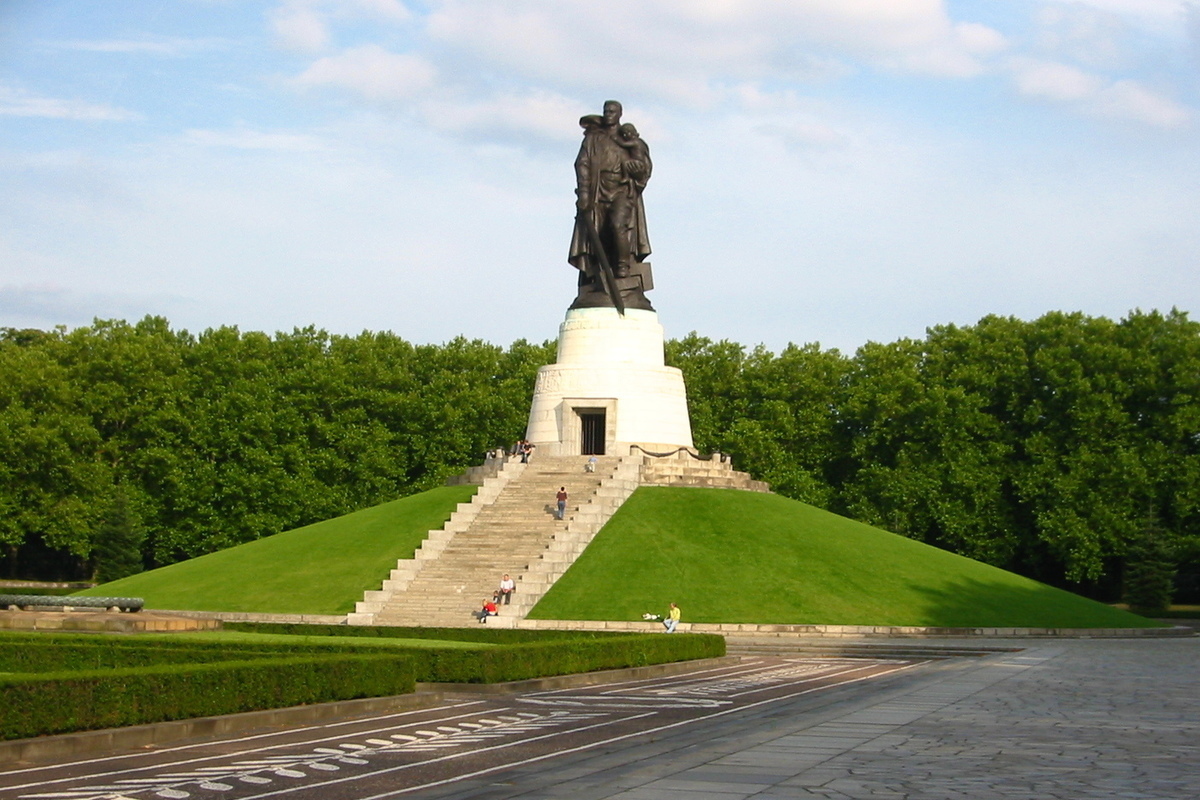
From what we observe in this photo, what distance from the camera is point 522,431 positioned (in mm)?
75625

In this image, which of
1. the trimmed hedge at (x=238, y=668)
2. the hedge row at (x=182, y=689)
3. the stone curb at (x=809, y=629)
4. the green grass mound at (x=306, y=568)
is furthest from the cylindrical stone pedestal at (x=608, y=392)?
the hedge row at (x=182, y=689)

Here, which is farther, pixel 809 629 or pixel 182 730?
pixel 809 629

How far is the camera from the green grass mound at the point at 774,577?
41.3m

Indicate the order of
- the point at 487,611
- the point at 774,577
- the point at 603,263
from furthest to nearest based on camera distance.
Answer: the point at 603,263
the point at 774,577
the point at 487,611

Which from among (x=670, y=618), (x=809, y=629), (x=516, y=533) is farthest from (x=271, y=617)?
(x=809, y=629)

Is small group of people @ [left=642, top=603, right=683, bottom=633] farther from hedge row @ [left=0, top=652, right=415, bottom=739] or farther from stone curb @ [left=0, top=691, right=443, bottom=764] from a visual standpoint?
stone curb @ [left=0, top=691, right=443, bottom=764]

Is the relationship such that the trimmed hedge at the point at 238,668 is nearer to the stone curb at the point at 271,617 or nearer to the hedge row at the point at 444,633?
the hedge row at the point at 444,633

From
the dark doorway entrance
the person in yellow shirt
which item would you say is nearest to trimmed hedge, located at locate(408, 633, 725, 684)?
the person in yellow shirt

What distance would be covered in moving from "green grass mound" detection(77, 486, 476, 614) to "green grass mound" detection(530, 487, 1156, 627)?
20.2 ft

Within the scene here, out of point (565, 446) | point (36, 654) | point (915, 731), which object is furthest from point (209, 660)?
point (565, 446)

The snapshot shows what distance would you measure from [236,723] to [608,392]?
36.4 m

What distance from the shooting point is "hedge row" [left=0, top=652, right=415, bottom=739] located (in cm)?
1522

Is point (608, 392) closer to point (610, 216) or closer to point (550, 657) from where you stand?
point (610, 216)

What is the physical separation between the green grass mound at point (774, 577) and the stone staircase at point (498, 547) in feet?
2.87
